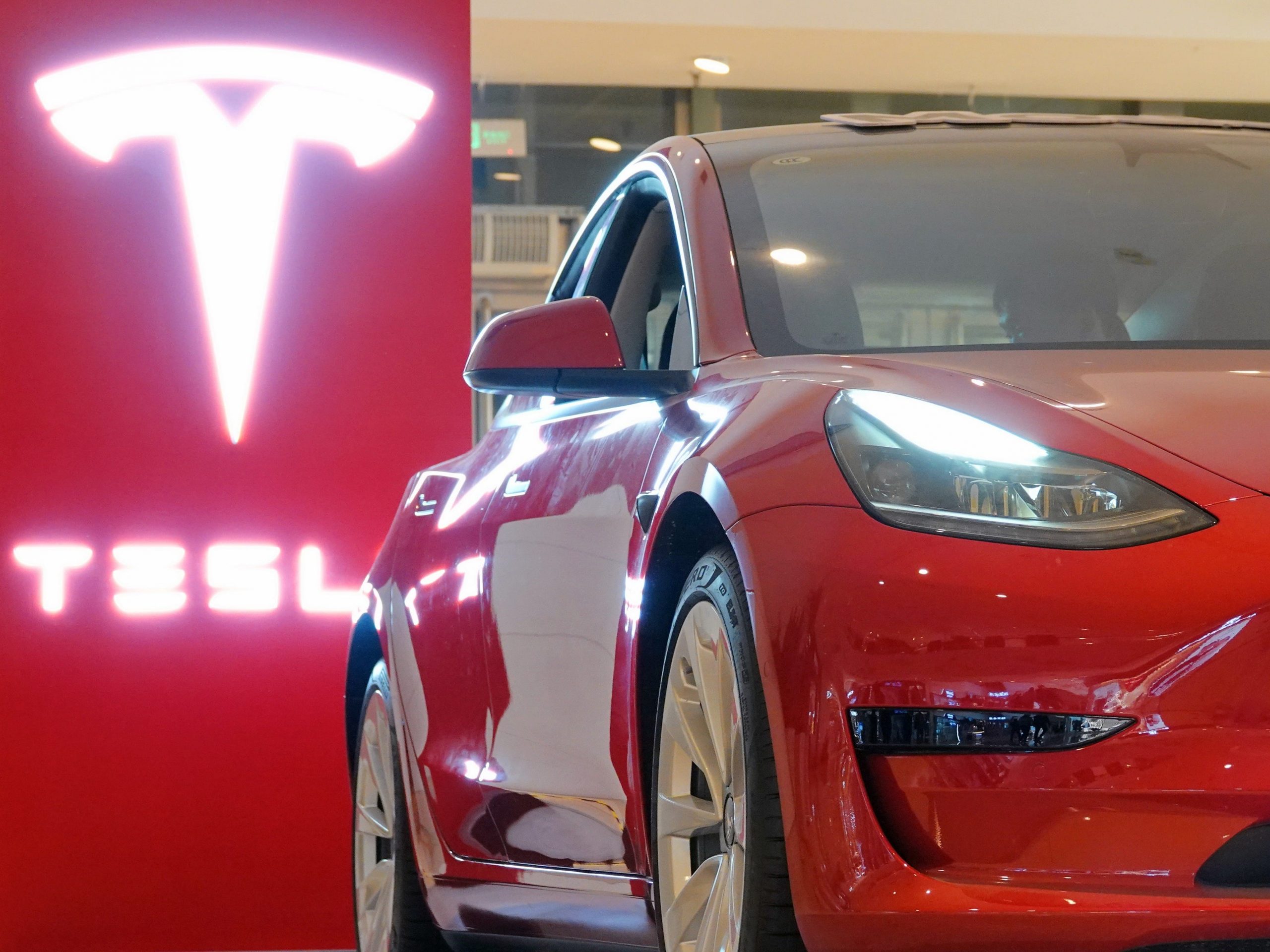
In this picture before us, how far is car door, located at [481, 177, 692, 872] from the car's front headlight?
0.55m

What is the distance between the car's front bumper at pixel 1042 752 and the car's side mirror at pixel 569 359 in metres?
0.71

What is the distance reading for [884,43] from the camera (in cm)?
996

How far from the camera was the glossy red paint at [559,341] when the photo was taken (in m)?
2.36

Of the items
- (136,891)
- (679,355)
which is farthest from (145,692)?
(679,355)

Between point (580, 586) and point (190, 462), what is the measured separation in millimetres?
2375

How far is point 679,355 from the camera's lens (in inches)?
106

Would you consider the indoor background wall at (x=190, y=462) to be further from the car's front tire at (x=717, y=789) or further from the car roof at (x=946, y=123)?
the car's front tire at (x=717, y=789)

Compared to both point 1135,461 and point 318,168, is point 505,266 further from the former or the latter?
point 1135,461

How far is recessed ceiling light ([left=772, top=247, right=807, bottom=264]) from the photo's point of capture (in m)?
2.48

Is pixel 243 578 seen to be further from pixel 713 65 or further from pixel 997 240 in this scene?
pixel 713 65

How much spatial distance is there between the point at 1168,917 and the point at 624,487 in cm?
103

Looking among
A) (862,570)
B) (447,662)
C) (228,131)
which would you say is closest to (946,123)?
(447,662)

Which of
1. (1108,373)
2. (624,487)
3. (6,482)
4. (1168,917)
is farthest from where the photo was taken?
(6,482)

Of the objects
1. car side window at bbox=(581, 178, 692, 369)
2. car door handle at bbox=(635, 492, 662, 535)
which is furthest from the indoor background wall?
car door handle at bbox=(635, 492, 662, 535)
